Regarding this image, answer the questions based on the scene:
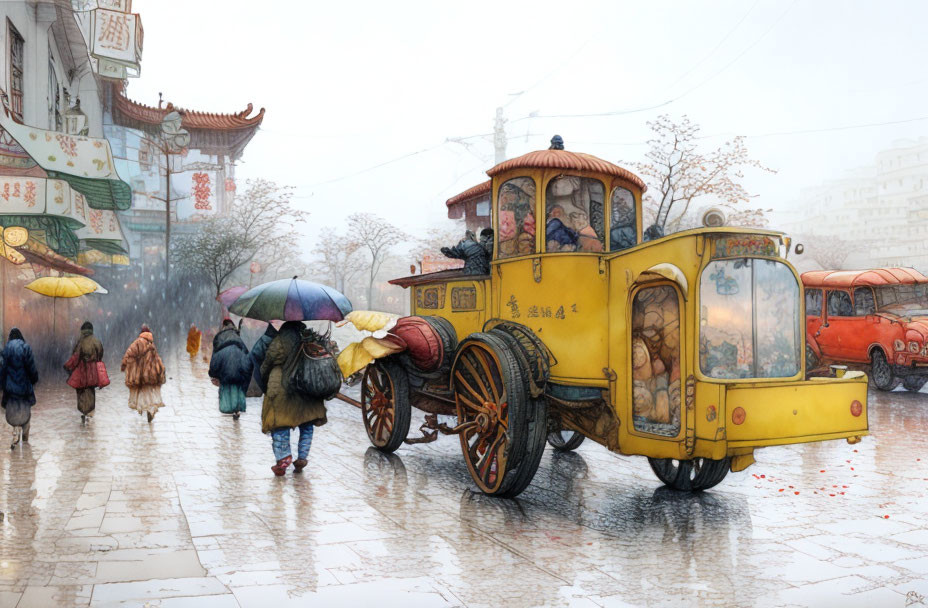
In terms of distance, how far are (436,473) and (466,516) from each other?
1.78 meters

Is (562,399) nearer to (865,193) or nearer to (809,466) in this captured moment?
(809,466)

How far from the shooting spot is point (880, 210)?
7181 cm

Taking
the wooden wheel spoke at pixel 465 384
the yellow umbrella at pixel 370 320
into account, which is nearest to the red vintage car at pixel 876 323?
the yellow umbrella at pixel 370 320

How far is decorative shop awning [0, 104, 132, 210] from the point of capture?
1390 centimetres

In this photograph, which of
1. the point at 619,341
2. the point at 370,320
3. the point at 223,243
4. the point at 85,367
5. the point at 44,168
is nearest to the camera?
the point at 619,341

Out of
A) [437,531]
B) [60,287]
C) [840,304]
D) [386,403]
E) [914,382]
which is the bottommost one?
[437,531]

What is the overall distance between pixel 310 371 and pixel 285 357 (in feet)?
1.05

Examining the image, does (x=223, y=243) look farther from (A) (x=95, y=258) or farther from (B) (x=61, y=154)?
(B) (x=61, y=154)

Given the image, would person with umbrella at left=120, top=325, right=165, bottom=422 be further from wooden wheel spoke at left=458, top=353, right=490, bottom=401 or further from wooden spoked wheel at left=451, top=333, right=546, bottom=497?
wooden wheel spoke at left=458, top=353, right=490, bottom=401

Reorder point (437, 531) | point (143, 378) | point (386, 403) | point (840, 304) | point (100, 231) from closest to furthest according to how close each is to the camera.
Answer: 1. point (437, 531)
2. point (386, 403)
3. point (143, 378)
4. point (840, 304)
5. point (100, 231)

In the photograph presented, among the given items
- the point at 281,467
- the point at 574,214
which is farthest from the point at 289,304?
the point at 574,214

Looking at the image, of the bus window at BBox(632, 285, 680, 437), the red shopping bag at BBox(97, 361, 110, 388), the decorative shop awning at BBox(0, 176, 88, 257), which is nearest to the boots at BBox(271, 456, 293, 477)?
the bus window at BBox(632, 285, 680, 437)

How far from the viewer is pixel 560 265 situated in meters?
6.38

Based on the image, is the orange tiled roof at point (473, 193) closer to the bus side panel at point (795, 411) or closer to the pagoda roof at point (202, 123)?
the bus side panel at point (795, 411)
